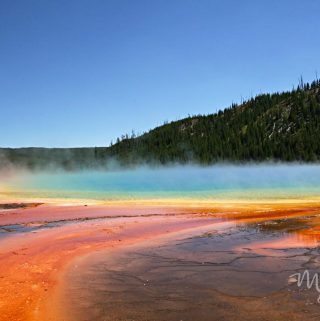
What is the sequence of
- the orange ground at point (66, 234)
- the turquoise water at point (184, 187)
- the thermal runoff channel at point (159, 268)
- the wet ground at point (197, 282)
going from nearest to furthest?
the wet ground at point (197, 282) → the thermal runoff channel at point (159, 268) → the orange ground at point (66, 234) → the turquoise water at point (184, 187)

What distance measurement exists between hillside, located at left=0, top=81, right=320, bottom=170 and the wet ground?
340ft

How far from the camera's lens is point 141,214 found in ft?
67.5

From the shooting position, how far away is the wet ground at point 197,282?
21.6ft

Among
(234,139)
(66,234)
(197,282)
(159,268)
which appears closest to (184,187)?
(66,234)

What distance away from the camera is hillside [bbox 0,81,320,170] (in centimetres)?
12031

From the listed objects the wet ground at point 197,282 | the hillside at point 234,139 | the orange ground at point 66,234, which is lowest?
the wet ground at point 197,282

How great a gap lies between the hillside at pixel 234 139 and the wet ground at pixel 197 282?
4078 inches

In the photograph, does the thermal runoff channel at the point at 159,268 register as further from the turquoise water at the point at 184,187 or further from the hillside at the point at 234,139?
the hillside at the point at 234,139

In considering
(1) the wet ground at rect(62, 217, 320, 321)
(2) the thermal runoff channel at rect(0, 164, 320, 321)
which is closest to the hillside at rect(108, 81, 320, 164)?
(2) the thermal runoff channel at rect(0, 164, 320, 321)

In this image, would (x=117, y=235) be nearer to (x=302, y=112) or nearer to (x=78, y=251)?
(x=78, y=251)

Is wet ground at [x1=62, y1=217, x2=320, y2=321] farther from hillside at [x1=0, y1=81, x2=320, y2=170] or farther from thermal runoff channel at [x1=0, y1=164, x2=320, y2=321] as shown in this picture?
hillside at [x1=0, y1=81, x2=320, y2=170]

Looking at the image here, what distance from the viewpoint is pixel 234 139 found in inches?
5349

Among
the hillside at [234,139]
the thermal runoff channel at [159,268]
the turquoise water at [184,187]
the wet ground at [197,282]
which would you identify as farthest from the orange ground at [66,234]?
the hillside at [234,139]

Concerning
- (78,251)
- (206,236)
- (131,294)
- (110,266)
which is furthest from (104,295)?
(206,236)
